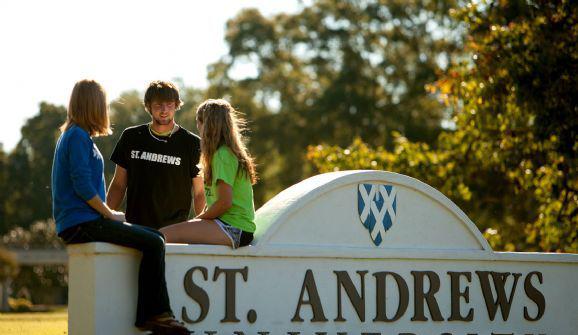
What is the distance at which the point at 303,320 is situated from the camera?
762 centimetres

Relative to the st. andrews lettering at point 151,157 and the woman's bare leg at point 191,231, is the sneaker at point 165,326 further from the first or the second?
the st. andrews lettering at point 151,157

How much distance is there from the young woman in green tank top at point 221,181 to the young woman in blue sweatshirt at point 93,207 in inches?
21.5

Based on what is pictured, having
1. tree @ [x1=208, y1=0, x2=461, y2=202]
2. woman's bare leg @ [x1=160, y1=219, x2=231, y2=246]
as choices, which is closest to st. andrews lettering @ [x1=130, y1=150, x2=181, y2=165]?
woman's bare leg @ [x1=160, y1=219, x2=231, y2=246]

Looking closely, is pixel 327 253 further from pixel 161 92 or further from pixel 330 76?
pixel 330 76

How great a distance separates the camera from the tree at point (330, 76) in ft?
103

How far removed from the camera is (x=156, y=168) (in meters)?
7.49

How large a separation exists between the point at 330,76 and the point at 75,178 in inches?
1058

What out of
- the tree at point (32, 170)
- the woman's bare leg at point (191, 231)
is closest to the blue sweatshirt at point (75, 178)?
the woman's bare leg at point (191, 231)

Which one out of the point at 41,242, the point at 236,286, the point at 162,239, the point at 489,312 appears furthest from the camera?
the point at 41,242

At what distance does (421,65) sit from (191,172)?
79.8ft

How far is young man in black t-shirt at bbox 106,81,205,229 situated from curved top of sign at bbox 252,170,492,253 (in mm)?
714

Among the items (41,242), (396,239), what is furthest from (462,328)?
(41,242)

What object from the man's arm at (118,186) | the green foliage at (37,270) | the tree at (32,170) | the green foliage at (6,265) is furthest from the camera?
the green foliage at (37,270)

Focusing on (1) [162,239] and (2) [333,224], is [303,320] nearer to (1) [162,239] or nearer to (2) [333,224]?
(2) [333,224]
